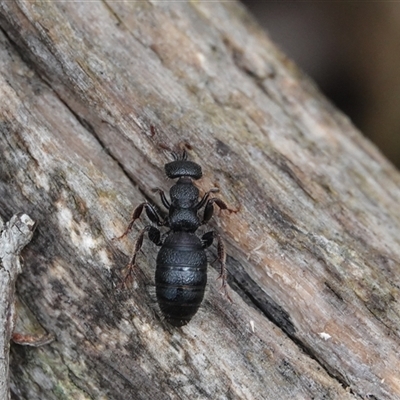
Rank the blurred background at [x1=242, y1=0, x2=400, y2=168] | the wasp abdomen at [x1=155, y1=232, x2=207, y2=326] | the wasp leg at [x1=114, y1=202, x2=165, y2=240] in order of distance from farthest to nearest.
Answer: the blurred background at [x1=242, y1=0, x2=400, y2=168] → the wasp leg at [x1=114, y1=202, x2=165, y2=240] → the wasp abdomen at [x1=155, y1=232, x2=207, y2=326]

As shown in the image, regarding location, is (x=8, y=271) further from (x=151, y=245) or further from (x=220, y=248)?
(x=220, y=248)

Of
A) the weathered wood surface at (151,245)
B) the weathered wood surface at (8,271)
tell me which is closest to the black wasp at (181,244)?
the weathered wood surface at (151,245)

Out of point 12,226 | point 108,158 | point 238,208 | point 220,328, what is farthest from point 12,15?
point 220,328

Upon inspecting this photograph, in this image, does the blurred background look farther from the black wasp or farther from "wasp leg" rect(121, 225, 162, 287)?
"wasp leg" rect(121, 225, 162, 287)

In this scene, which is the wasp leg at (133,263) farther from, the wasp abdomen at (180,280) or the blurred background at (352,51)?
the blurred background at (352,51)

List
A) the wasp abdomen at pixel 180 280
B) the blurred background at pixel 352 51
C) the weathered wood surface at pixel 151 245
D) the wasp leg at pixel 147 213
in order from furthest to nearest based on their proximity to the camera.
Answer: the blurred background at pixel 352 51
the wasp leg at pixel 147 213
the weathered wood surface at pixel 151 245
the wasp abdomen at pixel 180 280

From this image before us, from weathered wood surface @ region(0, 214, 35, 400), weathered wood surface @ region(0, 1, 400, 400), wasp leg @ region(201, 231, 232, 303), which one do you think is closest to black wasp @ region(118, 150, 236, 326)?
wasp leg @ region(201, 231, 232, 303)

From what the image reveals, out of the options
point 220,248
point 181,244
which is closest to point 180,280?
point 181,244
